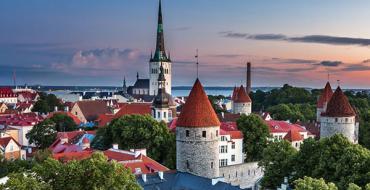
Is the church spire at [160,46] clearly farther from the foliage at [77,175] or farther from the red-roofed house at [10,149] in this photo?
the foliage at [77,175]

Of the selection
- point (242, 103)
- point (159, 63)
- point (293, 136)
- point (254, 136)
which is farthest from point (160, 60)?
point (254, 136)

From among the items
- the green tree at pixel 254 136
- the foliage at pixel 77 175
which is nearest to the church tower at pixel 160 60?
the green tree at pixel 254 136

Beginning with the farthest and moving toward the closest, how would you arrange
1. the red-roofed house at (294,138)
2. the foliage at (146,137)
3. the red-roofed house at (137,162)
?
the red-roofed house at (294,138) → the foliage at (146,137) → the red-roofed house at (137,162)

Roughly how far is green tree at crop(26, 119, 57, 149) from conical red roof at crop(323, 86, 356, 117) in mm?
26957

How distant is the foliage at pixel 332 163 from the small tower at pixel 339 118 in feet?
39.5

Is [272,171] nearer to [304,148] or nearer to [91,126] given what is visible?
[304,148]

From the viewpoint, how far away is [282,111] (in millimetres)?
73000

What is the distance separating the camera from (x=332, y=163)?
26.4 meters

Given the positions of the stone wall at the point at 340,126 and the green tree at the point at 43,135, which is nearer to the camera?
the stone wall at the point at 340,126

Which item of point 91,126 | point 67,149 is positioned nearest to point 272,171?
point 67,149

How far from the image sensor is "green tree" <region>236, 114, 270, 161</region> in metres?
44.6

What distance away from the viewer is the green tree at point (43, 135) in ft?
159

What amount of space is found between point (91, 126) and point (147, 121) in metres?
21.9

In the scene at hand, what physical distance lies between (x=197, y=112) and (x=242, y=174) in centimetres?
1090
